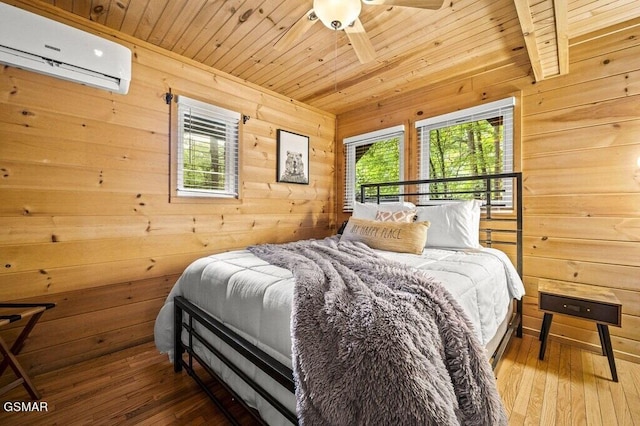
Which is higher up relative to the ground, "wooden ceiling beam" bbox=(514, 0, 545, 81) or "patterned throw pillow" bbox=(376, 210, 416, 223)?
"wooden ceiling beam" bbox=(514, 0, 545, 81)

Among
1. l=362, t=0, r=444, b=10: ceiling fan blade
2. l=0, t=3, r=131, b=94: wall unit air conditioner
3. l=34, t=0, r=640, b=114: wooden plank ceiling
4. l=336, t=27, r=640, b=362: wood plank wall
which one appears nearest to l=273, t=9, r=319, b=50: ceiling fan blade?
l=34, t=0, r=640, b=114: wooden plank ceiling

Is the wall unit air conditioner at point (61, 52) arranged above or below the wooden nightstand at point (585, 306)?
above

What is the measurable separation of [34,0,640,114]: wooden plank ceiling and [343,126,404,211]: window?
2.14 feet

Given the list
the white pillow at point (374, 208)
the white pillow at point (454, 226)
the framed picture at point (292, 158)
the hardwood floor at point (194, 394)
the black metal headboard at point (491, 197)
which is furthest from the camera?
the framed picture at point (292, 158)

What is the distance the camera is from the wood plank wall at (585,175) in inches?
76.3

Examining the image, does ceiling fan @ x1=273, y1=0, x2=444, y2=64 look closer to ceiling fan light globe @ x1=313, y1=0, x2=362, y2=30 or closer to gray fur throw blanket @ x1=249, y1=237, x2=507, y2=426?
ceiling fan light globe @ x1=313, y1=0, x2=362, y2=30

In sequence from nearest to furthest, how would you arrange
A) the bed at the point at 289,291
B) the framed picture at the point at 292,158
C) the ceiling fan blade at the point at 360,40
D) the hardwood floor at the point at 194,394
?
the bed at the point at 289,291 < the hardwood floor at the point at 194,394 < the ceiling fan blade at the point at 360,40 < the framed picture at the point at 292,158

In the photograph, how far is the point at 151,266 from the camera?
223 centimetres

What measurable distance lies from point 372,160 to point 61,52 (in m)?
2.84

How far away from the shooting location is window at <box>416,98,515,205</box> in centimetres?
245

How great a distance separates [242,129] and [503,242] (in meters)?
2.60

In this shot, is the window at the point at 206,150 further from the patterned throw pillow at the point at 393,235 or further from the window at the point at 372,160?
the window at the point at 372,160

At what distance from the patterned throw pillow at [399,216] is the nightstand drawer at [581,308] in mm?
1011

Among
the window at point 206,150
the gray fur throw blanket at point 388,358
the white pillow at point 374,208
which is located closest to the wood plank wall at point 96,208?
the window at point 206,150
